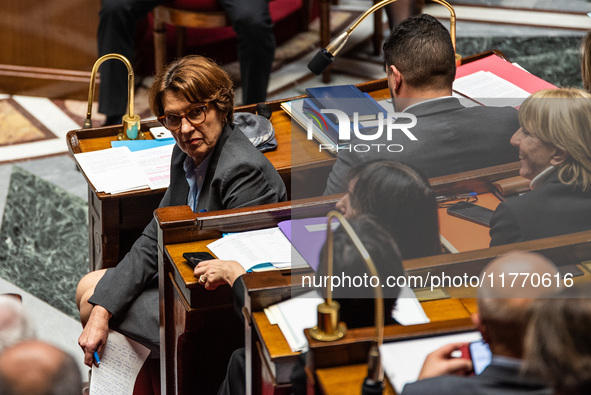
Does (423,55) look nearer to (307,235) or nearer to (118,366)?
(307,235)

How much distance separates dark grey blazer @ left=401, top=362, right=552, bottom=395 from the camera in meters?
1.33

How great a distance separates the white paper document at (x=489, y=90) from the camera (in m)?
3.19

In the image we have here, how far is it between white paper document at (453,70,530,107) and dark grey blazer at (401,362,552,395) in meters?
1.90

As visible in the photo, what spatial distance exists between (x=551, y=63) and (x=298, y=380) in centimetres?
428

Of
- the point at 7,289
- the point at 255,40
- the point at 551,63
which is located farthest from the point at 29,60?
the point at 551,63

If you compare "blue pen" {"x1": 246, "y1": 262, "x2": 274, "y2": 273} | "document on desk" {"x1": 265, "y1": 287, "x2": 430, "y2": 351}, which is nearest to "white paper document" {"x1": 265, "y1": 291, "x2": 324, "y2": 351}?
"document on desk" {"x1": 265, "y1": 287, "x2": 430, "y2": 351}

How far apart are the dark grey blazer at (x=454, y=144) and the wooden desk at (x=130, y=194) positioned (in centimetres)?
25

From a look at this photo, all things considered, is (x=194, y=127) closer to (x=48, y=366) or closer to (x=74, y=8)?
(x=48, y=366)

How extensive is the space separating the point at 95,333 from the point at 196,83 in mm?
802

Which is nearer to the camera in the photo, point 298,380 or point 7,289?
point 298,380

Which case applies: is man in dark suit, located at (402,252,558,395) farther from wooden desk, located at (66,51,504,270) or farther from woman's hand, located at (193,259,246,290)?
wooden desk, located at (66,51,504,270)

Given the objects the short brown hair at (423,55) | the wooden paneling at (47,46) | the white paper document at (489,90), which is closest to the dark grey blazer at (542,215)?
the short brown hair at (423,55)

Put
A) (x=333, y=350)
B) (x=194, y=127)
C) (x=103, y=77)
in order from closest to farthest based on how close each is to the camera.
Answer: (x=333, y=350) → (x=194, y=127) → (x=103, y=77)

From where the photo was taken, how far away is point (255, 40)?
4.43 metres
